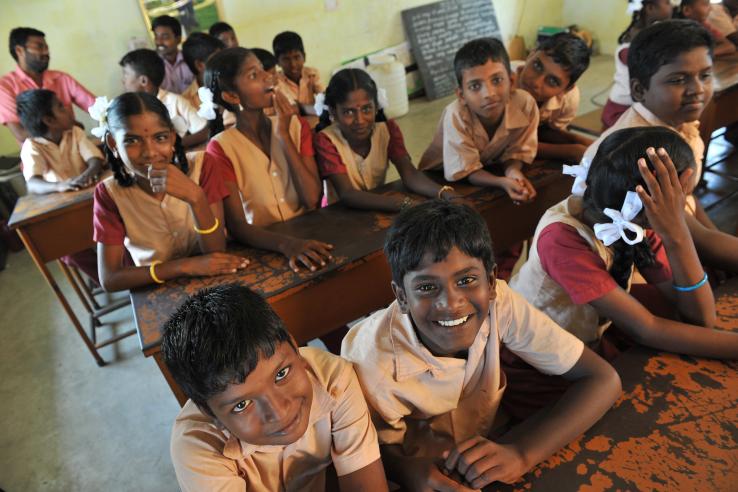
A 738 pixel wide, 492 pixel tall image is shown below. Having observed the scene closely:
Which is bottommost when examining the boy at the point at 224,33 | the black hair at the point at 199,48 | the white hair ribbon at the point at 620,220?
the white hair ribbon at the point at 620,220

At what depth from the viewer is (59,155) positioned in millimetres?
2576

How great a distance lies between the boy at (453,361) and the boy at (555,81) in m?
1.29

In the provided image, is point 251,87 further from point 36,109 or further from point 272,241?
point 36,109

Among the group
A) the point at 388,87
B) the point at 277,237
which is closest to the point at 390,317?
the point at 277,237

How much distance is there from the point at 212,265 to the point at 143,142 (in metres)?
0.47

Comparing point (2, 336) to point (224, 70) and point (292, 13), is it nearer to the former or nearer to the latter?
point (224, 70)

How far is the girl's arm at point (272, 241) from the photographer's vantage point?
1.43m

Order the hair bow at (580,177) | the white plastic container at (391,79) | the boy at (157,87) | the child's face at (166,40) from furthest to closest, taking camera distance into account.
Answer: the white plastic container at (391,79) < the child's face at (166,40) < the boy at (157,87) < the hair bow at (580,177)

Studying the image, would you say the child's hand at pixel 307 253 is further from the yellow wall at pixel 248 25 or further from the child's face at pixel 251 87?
the yellow wall at pixel 248 25

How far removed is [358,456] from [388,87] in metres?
4.83

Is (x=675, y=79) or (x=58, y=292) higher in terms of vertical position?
(x=675, y=79)

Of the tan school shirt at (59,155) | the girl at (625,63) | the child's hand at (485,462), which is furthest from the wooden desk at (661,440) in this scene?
the tan school shirt at (59,155)

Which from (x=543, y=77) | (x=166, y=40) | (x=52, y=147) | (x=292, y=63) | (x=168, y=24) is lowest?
(x=543, y=77)

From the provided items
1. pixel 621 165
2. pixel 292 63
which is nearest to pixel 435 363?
pixel 621 165
